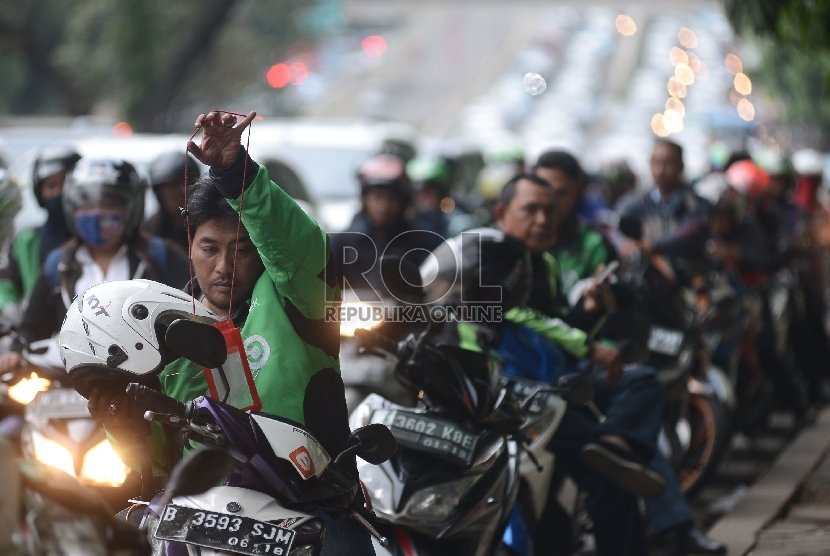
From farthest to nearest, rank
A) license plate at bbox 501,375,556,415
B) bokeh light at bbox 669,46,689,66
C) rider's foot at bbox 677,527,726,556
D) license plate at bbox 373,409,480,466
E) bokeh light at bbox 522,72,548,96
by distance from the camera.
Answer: bokeh light at bbox 669,46,689,66
bokeh light at bbox 522,72,548,96
rider's foot at bbox 677,527,726,556
license plate at bbox 501,375,556,415
license plate at bbox 373,409,480,466

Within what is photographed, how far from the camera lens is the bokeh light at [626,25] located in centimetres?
8019

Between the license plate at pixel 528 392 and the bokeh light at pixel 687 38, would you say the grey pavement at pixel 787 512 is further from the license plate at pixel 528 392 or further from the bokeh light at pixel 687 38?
the bokeh light at pixel 687 38

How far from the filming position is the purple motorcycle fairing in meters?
3.08

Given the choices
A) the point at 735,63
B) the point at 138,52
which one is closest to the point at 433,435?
the point at 138,52

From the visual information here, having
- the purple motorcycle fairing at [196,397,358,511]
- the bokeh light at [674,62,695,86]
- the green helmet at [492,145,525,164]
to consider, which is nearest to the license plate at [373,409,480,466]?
the purple motorcycle fairing at [196,397,358,511]

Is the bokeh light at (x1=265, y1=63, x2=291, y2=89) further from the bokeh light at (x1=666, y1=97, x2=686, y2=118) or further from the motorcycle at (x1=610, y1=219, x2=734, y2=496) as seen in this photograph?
the bokeh light at (x1=666, y1=97, x2=686, y2=118)

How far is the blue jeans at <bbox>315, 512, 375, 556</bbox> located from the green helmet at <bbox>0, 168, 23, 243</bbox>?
111 inches

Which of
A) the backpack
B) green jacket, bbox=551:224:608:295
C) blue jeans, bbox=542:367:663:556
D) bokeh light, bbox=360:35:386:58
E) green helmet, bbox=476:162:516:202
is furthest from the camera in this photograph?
bokeh light, bbox=360:35:386:58

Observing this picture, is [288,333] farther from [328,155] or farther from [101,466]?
[328,155]

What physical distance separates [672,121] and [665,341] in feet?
181

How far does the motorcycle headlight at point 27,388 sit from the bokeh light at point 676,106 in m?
60.7

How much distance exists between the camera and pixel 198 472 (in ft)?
8.77

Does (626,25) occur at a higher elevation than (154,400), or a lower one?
higher

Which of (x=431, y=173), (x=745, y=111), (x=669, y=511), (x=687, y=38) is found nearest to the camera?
(x=669, y=511)
